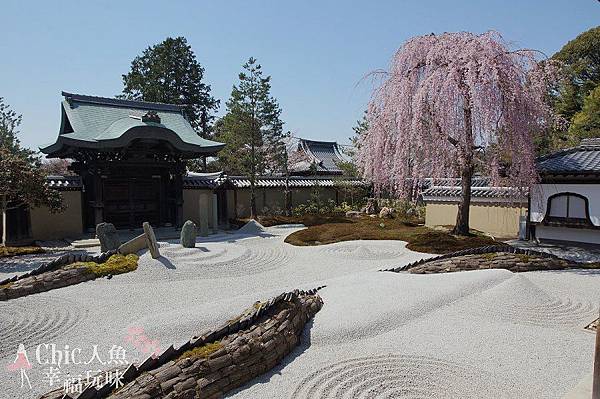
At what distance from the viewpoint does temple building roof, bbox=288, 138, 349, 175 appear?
30.7m

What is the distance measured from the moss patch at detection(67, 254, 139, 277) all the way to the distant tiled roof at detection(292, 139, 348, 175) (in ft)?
66.1

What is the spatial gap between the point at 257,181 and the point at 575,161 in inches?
598

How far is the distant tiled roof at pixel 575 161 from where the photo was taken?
12.5 metres

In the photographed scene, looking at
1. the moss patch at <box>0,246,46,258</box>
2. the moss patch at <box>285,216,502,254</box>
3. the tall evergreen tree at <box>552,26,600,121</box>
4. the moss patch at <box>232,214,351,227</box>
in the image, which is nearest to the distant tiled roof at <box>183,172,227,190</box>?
the moss patch at <box>232,214,351,227</box>

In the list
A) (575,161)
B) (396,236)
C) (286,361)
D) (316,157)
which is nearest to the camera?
A: (286,361)

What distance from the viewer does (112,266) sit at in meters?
10.1

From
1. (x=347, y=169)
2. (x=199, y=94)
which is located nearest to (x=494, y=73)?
(x=347, y=169)

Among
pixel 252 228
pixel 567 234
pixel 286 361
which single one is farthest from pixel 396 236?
pixel 286 361

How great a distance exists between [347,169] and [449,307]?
1934 centimetres

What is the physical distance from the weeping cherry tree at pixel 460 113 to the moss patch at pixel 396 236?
1.18 meters

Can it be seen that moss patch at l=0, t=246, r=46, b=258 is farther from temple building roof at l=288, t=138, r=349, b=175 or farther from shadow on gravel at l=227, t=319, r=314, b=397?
temple building roof at l=288, t=138, r=349, b=175

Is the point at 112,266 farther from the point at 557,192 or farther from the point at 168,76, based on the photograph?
the point at 168,76

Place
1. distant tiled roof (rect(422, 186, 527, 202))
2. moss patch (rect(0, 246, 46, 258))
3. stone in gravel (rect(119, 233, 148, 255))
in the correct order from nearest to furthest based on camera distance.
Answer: stone in gravel (rect(119, 233, 148, 255)), moss patch (rect(0, 246, 46, 258)), distant tiled roof (rect(422, 186, 527, 202))

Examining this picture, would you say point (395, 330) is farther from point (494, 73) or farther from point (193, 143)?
point (193, 143)
